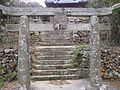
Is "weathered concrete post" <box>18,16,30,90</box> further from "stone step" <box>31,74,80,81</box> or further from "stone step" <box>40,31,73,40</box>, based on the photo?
"stone step" <box>40,31,73,40</box>

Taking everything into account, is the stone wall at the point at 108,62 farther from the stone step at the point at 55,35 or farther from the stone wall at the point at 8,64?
the stone step at the point at 55,35

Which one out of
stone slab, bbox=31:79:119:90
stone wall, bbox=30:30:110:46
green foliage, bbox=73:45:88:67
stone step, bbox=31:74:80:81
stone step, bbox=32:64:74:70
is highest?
stone wall, bbox=30:30:110:46

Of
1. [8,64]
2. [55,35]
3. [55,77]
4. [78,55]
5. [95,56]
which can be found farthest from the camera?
[55,35]

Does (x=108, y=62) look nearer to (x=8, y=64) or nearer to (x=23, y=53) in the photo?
(x=23, y=53)

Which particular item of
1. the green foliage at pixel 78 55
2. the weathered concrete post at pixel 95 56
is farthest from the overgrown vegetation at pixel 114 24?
the weathered concrete post at pixel 95 56

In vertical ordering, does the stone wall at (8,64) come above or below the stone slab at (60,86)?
above

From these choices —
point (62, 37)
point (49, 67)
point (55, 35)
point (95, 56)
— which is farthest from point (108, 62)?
point (55, 35)

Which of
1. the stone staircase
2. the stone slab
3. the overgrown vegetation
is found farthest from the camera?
the overgrown vegetation

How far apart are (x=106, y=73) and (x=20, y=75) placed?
372cm

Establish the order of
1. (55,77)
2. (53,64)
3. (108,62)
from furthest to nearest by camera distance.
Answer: (53,64)
(108,62)
(55,77)

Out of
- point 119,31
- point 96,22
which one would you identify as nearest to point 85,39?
point 119,31

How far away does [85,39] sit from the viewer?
10852 millimetres

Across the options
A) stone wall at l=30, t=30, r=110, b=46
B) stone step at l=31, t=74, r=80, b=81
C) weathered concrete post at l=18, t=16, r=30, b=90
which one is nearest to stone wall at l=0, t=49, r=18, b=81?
stone step at l=31, t=74, r=80, b=81

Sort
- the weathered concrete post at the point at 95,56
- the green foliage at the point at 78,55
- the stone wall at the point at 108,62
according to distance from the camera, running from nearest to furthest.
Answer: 1. the weathered concrete post at the point at 95,56
2. the stone wall at the point at 108,62
3. the green foliage at the point at 78,55
